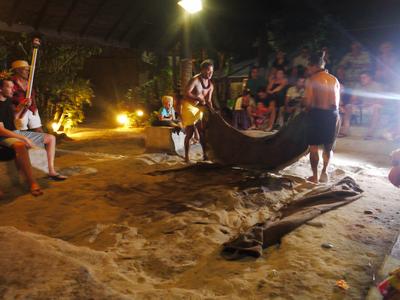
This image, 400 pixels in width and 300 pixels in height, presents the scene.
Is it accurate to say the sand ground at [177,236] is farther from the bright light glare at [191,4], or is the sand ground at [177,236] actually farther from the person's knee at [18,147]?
the bright light glare at [191,4]

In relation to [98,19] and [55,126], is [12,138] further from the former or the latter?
[55,126]

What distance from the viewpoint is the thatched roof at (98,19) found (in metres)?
8.38

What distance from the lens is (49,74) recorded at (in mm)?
11531

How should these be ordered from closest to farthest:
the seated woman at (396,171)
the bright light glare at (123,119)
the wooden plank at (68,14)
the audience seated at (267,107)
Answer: the seated woman at (396,171) < the wooden plank at (68,14) < the audience seated at (267,107) < the bright light glare at (123,119)

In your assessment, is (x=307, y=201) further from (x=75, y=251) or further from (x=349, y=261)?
(x=75, y=251)

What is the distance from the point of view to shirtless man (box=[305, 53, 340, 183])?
5.73 metres

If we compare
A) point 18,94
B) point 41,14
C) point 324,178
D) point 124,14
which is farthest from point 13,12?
point 324,178

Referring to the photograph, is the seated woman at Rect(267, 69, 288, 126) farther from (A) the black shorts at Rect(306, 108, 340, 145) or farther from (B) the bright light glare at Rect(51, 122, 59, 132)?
(B) the bright light glare at Rect(51, 122, 59, 132)

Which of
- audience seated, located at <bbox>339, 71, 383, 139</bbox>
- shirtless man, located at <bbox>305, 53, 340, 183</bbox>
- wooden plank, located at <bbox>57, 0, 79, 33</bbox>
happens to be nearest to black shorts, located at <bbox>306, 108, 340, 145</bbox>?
shirtless man, located at <bbox>305, 53, 340, 183</bbox>

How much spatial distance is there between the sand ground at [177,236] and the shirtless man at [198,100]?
3.21 feet

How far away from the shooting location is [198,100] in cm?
701

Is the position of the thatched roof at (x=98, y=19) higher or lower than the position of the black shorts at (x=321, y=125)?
higher

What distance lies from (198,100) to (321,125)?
94.3 inches

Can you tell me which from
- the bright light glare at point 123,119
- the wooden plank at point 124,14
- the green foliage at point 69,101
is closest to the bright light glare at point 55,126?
the green foliage at point 69,101
